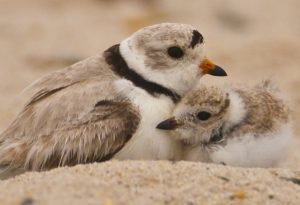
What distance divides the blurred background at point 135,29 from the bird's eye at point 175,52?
3.16m

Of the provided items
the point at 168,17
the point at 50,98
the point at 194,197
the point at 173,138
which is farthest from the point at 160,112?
the point at 168,17

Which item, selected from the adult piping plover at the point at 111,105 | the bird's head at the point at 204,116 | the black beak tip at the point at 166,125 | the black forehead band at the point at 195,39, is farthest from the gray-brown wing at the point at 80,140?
the black forehead band at the point at 195,39

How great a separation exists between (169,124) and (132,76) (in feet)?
1.34

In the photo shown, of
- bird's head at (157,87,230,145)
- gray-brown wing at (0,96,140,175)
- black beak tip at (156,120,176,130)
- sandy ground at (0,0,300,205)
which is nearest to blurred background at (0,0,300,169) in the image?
sandy ground at (0,0,300,205)

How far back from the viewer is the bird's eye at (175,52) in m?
4.94

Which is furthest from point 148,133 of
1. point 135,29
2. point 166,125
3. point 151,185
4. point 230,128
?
point 135,29

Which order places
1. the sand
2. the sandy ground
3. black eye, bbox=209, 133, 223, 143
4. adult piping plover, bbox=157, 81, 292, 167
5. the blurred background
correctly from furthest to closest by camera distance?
1. the blurred background
2. the sandy ground
3. black eye, bbox=209, 133, 223, 143
4. adult piping plover, bbox=157, 81, 292, 167
5. the sand

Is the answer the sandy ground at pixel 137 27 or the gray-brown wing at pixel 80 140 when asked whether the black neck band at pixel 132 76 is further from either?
the sandy ground at pixel 137 27

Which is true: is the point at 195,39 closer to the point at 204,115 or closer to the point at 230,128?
the point at 204,115

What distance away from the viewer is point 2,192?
3846mm

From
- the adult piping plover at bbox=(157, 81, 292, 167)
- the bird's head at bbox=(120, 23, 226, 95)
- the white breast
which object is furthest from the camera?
the bird's head at bbox=(120, 23, 226, 95)

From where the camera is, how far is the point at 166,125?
4594mm

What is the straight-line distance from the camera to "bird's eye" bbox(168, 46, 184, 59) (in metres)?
4.94

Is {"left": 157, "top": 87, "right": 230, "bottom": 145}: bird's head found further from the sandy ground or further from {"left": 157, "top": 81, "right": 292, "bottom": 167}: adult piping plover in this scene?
the sandy ground
